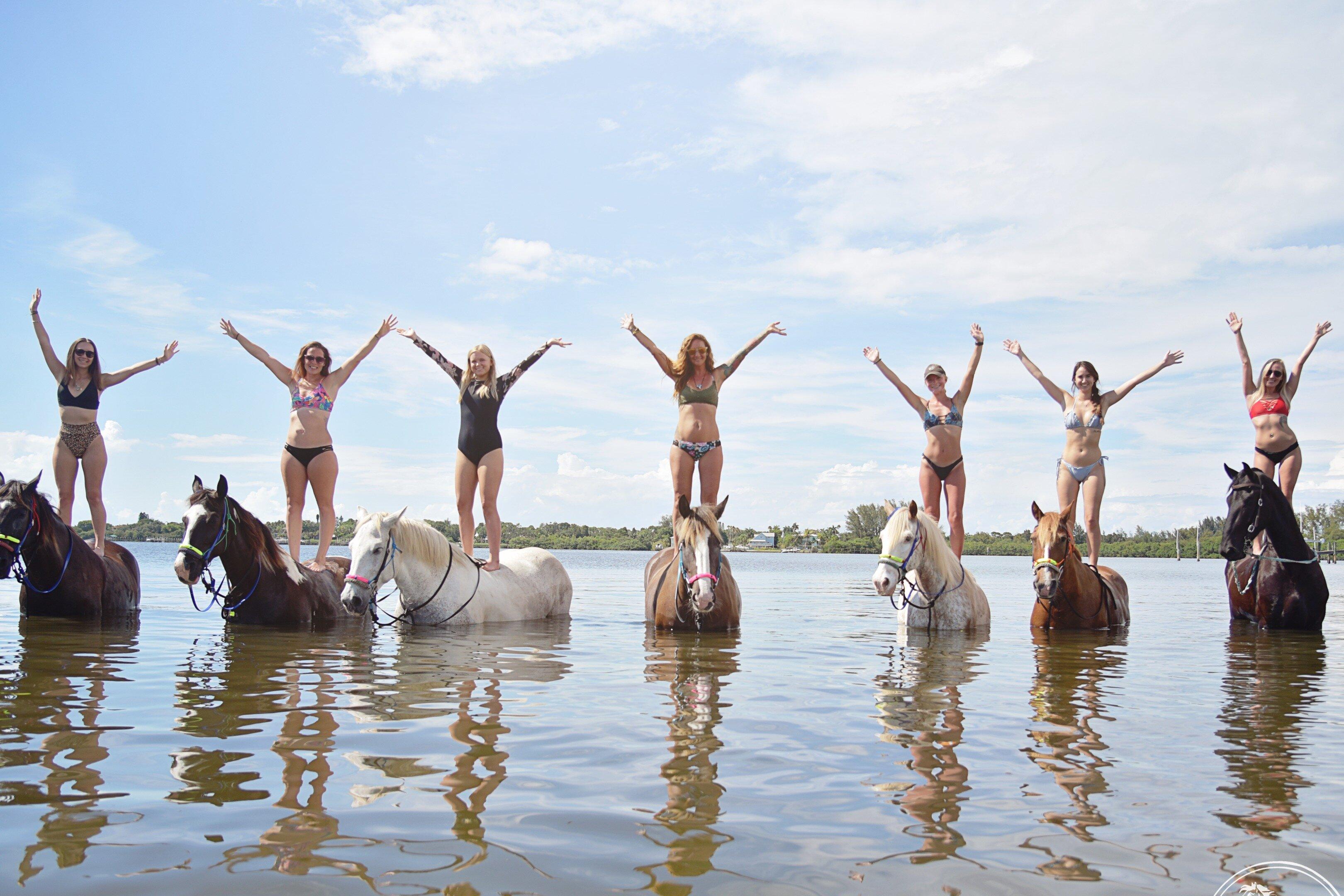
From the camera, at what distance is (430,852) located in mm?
2744

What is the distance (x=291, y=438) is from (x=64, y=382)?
3.09 m

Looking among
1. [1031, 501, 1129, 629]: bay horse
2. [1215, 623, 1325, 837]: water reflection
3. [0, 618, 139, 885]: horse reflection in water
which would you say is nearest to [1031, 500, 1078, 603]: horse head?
[1031, 501, 1129, 629]: bay horse

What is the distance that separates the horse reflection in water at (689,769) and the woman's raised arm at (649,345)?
3.37 m

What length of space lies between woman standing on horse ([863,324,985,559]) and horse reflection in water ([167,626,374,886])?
6.71 metres

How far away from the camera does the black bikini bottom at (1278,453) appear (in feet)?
36.0

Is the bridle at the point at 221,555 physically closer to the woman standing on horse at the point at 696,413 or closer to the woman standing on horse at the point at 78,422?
the woman standing on horse at the point at 78,422

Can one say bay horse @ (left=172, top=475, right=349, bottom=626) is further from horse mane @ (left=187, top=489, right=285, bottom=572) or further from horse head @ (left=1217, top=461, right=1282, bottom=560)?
horse head @ (left=1217, top=461, right=1282, bottom=560)

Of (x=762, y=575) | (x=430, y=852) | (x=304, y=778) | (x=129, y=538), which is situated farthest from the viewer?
(x=129, y=538)

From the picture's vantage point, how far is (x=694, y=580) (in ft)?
25.9

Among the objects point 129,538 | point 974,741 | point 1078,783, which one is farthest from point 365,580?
point 129,538

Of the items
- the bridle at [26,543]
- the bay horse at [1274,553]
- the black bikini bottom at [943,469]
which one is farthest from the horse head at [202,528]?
the bay horse at [1274,553]

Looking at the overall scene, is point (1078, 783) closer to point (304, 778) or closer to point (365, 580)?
point (304, 778)

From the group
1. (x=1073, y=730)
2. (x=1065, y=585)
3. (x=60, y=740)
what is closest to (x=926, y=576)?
(x=1065, y=585)
